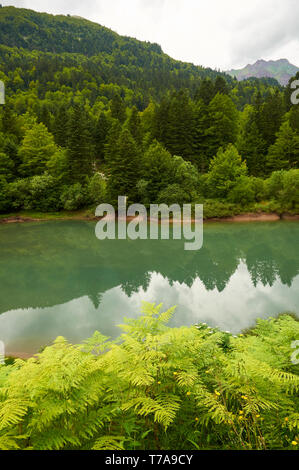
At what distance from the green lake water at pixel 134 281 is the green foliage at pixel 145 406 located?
727 centimetres

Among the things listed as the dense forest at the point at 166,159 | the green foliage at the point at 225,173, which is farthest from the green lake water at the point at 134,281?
the dense forest at the point at 166,159

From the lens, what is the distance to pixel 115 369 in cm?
295

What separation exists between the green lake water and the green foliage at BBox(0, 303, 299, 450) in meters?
7.27

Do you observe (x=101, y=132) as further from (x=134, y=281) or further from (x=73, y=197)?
(x=134, y=281)

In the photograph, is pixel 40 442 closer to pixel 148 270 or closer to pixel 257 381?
pixel 257 381

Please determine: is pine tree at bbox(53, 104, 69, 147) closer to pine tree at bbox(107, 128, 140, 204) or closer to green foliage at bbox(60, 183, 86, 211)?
green foliage at bbox(60, 183, 86, 211)

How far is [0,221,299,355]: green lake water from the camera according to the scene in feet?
35.5

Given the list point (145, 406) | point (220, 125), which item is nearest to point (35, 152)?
point (220, 125)

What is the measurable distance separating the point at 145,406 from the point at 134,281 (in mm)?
12809

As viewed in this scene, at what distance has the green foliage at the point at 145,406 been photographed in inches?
93.9

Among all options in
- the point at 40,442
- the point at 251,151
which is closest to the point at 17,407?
the point at 40,442

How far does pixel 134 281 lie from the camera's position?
1523 centimetres

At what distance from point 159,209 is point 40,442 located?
2875cm

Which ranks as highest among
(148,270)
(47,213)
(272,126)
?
(272,126)
